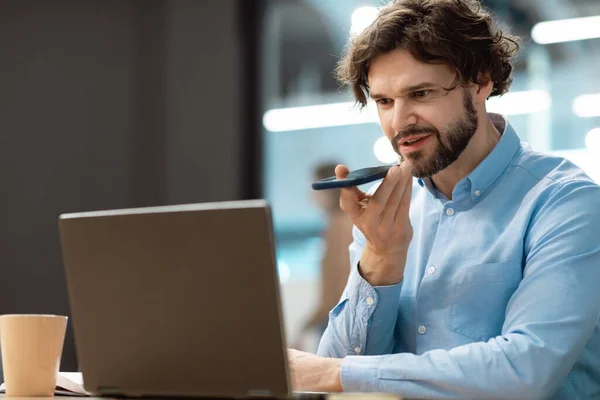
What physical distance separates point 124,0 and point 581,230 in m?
2.89

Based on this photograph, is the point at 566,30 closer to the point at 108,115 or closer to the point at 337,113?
the point at 337,113

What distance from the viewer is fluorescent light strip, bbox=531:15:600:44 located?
3896mm

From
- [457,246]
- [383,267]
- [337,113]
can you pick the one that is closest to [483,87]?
[457,246]

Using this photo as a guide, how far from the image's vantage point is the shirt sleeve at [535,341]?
1.43 m

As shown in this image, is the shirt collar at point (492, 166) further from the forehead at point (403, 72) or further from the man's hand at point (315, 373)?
the man's hand at point (315, 373)

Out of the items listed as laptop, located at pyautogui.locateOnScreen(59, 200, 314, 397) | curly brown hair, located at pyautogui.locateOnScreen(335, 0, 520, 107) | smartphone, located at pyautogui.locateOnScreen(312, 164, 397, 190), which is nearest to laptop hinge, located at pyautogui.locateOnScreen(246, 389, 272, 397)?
laptop, located at pyautogui.locateOnScreen(59, 200, 314, 397)

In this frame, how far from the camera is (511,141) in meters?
1.82

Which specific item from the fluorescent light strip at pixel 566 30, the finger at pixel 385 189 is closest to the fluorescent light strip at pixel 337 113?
the fluorescent light strip at pixel 566 30

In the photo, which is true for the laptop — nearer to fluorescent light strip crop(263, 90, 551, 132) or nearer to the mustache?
the mustache

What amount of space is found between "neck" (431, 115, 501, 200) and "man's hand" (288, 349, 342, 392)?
1.86 feet

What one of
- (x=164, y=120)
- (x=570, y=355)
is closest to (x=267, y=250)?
(x=570, y=355)

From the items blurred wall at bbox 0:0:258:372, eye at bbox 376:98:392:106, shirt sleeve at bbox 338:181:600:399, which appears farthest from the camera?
blurred wall at bbox 0:0:258:372

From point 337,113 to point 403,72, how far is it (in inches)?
95.2

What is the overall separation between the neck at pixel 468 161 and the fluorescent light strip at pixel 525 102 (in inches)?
85.3
